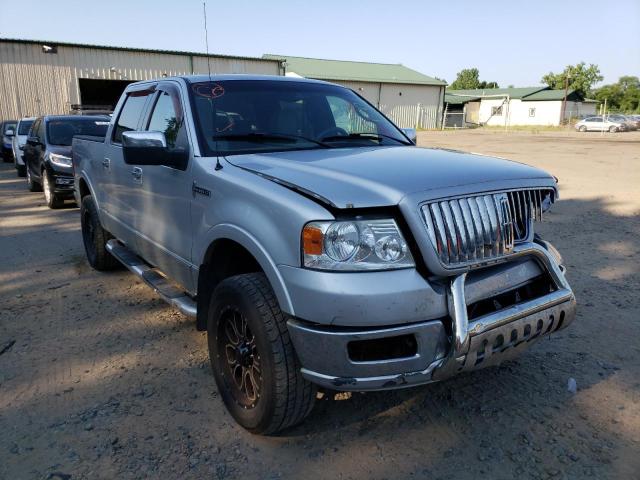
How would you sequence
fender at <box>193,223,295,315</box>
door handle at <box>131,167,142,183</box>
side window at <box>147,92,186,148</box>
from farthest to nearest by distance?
door handle at <box>131,167,142,183</box>
side window at <box>147,92,186,148</box>
fender at <box>193,223,295,315</box>

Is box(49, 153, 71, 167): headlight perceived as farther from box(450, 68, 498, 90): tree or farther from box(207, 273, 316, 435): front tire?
box(450, 68, 498, 90): tree

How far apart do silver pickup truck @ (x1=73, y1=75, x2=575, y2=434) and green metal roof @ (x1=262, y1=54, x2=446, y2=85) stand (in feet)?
129

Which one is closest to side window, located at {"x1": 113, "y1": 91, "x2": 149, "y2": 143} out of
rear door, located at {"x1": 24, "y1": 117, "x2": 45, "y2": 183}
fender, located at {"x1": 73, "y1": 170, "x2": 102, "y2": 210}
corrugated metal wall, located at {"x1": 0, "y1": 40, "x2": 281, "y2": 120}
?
fender, located at {"x1": 73, "y1": 170, "x2": 102, "y2": 210}

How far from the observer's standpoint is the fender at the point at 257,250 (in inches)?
93.4

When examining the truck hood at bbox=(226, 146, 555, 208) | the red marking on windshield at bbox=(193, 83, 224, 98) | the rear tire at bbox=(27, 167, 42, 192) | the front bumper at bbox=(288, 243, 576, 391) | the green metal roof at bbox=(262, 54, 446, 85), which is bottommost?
the rear tire at bbox=(27, 167, 42, 192)

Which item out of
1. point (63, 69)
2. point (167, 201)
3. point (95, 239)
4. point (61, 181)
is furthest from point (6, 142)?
Result: point (167, 201)

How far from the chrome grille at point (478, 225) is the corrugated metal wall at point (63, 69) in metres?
25.5

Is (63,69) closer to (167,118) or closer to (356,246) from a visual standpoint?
(167,118)

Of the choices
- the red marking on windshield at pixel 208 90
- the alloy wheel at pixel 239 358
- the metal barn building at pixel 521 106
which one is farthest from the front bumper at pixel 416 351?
the metal barn building at pixel 521 106

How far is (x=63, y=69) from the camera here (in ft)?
82.7

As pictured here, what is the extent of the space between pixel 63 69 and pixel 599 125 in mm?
44792

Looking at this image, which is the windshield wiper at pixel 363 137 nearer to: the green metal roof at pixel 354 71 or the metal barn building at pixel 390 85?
the green metal roof at pixel 354 71

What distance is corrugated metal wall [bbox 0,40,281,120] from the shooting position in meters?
24.2

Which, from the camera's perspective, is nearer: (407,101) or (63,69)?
(63,69)
